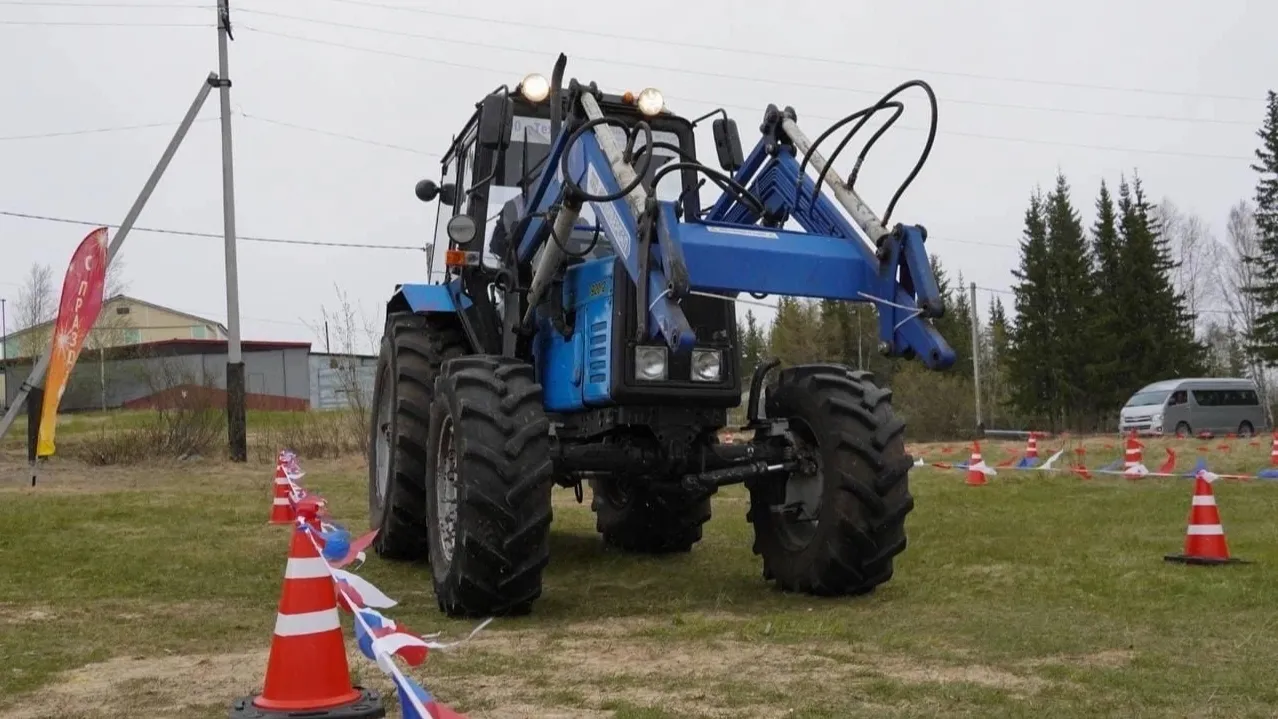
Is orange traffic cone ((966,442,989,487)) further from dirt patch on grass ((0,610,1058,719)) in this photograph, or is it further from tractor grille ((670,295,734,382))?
dirt patch on grass ((0,610,1058,719))

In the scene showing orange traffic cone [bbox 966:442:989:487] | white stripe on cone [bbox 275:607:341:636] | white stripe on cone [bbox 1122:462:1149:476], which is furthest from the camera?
orange traffic cone [bbox 966:442:989:487]

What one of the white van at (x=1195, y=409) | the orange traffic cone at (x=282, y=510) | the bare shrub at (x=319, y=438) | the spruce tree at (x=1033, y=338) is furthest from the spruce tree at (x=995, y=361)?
the orange traffic cone at (x=282, y=510)

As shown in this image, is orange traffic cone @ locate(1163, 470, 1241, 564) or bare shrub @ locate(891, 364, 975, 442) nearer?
orange traffic cone @ locate(1163, 470, 1241, 564)

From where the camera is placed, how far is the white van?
30.6 m

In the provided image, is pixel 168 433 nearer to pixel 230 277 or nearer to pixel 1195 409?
pixel 230 277

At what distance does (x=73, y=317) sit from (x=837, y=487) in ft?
37.8

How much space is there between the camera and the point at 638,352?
6148 mm

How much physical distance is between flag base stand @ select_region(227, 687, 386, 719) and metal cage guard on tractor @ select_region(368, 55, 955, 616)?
1845 millimetres

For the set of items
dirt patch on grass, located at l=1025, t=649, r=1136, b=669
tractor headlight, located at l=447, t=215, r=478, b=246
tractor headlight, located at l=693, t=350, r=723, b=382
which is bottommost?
Answer: dirt patch on grass, located at l=1025, t=649, r=1136, b=669

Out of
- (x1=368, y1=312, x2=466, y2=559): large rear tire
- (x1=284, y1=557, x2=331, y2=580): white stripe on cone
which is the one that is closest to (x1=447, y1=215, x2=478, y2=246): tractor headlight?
(x1=368, y1=312, x2=466, y2=559): large rear tire

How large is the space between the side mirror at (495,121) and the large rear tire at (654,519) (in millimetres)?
2502

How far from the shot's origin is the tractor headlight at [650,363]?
6.15m

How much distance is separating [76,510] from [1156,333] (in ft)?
140

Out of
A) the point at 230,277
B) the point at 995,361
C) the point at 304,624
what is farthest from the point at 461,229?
the point at 995,361
